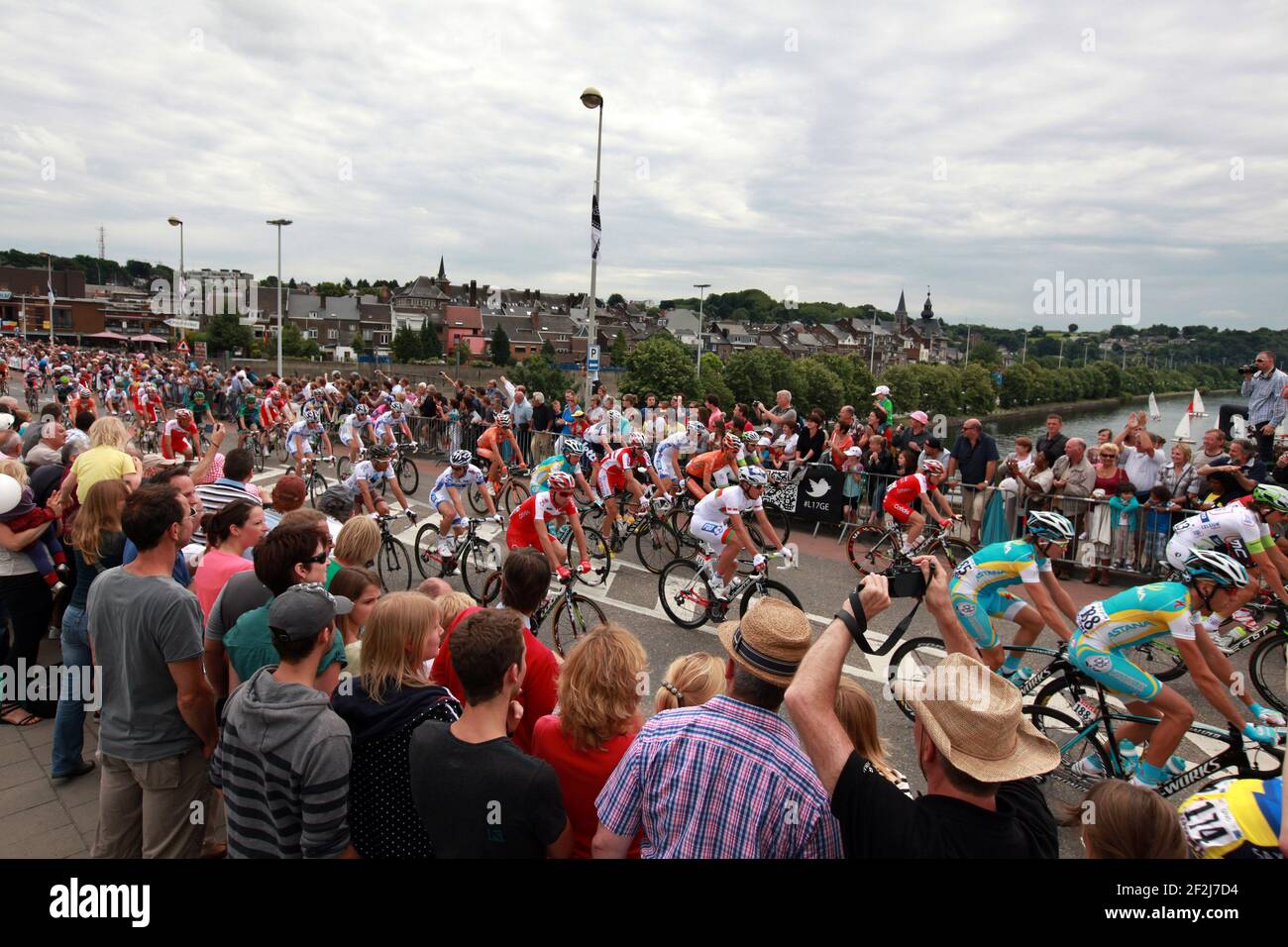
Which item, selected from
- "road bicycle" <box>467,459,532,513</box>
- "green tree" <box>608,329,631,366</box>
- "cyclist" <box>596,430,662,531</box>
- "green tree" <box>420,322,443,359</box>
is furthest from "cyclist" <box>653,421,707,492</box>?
"green tree" <box>608,329,631,366</box>

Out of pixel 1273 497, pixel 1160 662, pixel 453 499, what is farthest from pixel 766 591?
pixel 1273 497

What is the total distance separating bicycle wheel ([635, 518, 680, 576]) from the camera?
387 inches

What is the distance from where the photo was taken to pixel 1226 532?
593 cm

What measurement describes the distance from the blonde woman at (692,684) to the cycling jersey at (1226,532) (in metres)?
4.71

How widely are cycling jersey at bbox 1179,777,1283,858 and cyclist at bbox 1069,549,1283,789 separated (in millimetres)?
2166

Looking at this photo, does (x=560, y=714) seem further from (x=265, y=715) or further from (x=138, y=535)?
(x=138, y=535)

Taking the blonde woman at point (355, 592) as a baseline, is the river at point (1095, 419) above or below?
above

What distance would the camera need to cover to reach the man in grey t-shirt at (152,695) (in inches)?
128

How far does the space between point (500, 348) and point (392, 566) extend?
303 ft

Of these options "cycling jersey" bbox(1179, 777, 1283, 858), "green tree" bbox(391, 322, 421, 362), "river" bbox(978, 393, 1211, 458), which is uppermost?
"green tree" bbox(391, 322, 421, 362)

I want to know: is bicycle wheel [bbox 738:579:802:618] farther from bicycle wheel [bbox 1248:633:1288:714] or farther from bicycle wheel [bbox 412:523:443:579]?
bicycle wheel [bbox 1248:633:1288:714]

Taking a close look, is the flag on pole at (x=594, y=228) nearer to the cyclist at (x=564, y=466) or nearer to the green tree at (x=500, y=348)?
the cyclist at (x=564, y=466)

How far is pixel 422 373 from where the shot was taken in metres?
84.8

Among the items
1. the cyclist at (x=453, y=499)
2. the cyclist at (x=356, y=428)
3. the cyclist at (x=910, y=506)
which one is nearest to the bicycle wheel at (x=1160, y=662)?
the cyclist at (x=910, y=506)
